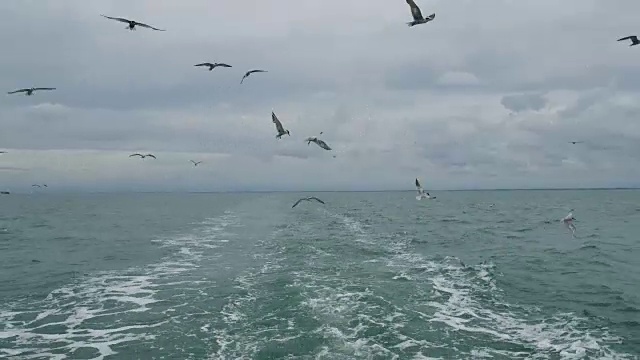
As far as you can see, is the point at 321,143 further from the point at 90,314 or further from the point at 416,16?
the point at 90,314

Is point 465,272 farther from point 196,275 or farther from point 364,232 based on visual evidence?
point 364,232

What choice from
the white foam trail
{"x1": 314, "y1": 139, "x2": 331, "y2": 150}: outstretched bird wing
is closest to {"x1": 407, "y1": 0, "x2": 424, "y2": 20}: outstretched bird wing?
{"x1": 314, "y1": 139, "x2": 331, "y2": 150}: outstretched bird wing

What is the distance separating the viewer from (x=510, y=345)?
1773 cm

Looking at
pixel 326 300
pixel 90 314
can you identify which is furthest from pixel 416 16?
pixel 90 314

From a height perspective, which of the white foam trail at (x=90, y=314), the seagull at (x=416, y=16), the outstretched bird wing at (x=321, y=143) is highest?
the seagull at (x=416, y=16)

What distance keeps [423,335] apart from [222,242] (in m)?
29.9

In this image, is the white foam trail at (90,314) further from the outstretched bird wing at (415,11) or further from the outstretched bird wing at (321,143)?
the outstretched bird wing at (415,11)

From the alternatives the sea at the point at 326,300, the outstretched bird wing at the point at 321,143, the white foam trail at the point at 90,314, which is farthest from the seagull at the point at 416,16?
the white foam trail at the point at 90,314

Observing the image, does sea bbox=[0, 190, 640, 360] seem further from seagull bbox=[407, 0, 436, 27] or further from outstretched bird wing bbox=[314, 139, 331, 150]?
seagull bbox=[407, 0, 436, 27]

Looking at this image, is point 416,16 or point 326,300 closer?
point 416,16

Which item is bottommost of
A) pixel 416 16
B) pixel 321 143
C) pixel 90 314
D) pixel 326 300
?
pixel 90 314

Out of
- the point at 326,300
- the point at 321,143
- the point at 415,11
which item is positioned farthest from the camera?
the point at 326,300

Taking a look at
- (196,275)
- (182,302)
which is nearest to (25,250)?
(196,275)

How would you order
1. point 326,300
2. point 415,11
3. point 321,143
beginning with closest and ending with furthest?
point 415,11 < point 321,143 < point 326,300
